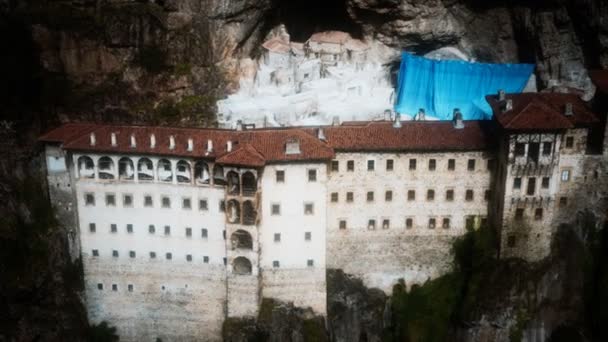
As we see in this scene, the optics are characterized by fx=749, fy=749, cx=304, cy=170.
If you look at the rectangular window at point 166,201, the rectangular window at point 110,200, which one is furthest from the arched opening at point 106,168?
the rectangular window at point 166,201

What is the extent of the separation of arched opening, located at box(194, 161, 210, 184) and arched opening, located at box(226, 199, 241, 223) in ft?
6.72

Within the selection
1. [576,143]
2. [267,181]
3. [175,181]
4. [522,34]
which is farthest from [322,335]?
[522,34]

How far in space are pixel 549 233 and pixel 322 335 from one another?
1602cm

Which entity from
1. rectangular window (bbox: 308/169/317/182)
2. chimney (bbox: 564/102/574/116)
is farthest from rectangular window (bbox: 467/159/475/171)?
rectangular window (bbox: 308/169/317/182)

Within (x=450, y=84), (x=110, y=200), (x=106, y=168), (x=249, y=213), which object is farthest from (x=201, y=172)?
(x=450, y=84)

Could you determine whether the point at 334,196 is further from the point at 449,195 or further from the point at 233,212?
the point at 449,195

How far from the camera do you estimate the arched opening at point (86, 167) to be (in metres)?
47.9

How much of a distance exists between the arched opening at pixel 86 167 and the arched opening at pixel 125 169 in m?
1.80

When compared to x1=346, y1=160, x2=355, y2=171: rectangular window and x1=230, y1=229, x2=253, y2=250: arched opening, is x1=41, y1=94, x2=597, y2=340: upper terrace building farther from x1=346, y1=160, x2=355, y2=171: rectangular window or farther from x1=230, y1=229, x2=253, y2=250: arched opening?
x1=346, y1=160, x2=355, y2=171: rectangular window

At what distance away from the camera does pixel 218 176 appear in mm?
46719

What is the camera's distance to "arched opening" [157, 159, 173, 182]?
47250 millimetres

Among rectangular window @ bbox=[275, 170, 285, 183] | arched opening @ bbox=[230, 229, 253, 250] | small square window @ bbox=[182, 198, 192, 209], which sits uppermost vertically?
rectangular window @ bbox=[275, 170, 285, 183]

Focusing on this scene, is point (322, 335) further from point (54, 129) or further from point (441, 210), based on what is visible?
point (54, 129)

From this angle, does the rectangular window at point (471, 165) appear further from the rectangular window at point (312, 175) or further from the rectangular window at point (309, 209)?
the rectangular window at point (309, 209)
